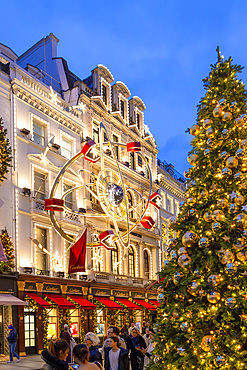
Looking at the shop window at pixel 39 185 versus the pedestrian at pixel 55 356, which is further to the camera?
the shop window at pixel 39 185

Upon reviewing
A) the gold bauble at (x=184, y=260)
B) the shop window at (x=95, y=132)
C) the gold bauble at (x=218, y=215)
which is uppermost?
the shop window at (x=95, y=132)

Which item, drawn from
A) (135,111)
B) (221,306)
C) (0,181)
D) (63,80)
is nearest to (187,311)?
(221,306)

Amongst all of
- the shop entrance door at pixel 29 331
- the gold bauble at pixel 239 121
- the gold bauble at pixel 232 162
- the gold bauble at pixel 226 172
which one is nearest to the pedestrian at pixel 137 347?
the gold bauble at pixel 226 172

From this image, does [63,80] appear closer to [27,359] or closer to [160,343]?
[27,359]

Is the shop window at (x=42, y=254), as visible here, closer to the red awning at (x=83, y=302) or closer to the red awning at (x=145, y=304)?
the red awning at (x=83, y=302)

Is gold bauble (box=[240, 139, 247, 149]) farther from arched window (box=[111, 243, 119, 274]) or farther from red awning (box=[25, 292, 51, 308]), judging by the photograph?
arched window (box=[111, 243, 119, 274])

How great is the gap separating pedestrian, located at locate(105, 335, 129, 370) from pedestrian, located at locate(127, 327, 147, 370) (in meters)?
3.34

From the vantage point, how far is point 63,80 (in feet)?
109

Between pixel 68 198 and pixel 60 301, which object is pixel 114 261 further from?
pixel 60 301

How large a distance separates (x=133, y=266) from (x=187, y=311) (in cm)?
3005

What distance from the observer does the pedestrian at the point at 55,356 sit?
471 cm

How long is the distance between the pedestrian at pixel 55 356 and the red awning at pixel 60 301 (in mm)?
19981

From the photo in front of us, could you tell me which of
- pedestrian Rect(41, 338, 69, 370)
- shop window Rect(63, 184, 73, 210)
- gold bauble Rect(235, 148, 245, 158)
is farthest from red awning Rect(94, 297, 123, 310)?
pedestrian Rect(41, 338, 69, 370)

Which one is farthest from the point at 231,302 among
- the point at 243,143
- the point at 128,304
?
the point at 128,304
